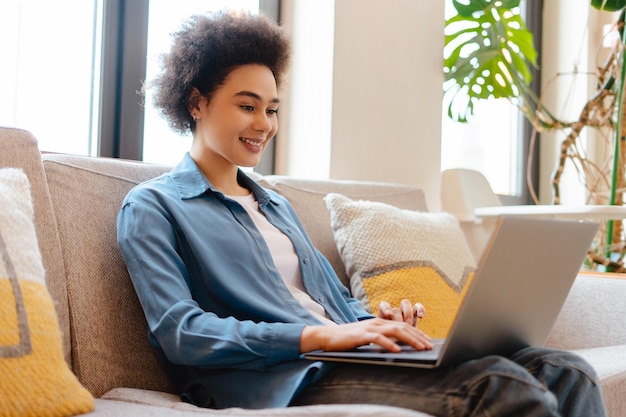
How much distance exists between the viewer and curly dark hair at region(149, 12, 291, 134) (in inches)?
64.1

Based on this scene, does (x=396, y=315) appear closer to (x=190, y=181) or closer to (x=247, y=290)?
(x=247, y=290)

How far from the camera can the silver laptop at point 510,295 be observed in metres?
1.04

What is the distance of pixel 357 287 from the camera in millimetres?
1943

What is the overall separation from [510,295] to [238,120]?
0.69 m

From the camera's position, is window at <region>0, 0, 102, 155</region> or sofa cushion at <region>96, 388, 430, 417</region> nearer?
sofa cushion at <region>96, 388, 430, 417</region>

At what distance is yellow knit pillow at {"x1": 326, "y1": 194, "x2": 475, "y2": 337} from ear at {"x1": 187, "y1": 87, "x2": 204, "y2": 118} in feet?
1.59

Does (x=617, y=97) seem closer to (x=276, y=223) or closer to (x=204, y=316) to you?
(x=276, y=223)

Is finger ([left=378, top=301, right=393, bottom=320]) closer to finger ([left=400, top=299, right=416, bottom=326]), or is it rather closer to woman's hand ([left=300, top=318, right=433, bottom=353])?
finger ([left=400, top=299, right=416, bottom=326])

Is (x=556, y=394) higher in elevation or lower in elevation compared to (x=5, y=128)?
lower

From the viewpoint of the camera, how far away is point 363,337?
118 cm

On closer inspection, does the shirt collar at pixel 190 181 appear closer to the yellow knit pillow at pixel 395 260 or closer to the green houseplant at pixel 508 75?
the yellow knit pillow at pixel 395 260

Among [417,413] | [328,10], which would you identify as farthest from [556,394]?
[328,10]

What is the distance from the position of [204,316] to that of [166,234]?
19cm

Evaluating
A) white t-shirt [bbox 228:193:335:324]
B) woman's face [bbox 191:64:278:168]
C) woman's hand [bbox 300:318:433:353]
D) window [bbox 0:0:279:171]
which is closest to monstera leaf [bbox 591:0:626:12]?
window [bbox 0:0:279:171]
